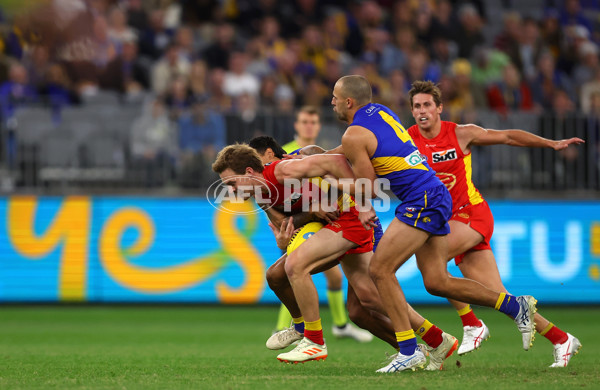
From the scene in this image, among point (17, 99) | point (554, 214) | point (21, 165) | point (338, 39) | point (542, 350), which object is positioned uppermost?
point (338, 39)

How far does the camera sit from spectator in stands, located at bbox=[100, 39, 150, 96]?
54.1ft

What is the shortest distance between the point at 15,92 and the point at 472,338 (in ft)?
31.7

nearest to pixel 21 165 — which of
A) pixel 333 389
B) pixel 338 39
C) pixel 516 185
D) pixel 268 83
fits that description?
pixel 268 83

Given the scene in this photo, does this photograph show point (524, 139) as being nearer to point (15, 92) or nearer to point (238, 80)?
point (238, 80)

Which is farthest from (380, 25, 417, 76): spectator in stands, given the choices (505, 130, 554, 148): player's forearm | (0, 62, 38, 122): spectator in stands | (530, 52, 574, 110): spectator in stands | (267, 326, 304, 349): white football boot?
(267, 326, 304, 349): white football boot

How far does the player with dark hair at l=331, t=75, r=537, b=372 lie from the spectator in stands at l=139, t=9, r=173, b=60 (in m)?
10.2

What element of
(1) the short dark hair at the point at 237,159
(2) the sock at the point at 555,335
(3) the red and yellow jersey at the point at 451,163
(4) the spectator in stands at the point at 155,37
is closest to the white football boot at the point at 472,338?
(2) the sock at the point at 555,335

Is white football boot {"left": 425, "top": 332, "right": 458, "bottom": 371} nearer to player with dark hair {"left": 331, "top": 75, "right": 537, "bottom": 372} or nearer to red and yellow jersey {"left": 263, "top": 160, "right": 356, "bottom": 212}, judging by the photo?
player with dark hair {"left": 331, "top": 75, "right": 537, "bottom": 372}

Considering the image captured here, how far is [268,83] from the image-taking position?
16.8 meters

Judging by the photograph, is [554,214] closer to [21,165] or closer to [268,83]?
[268,83]

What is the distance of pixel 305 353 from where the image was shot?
8367mm

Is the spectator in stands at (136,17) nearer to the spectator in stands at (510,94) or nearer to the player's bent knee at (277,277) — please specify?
the spectator in stands at (510,94)

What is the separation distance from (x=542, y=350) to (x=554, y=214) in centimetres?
552

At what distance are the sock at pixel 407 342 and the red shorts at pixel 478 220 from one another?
1.70 meters
